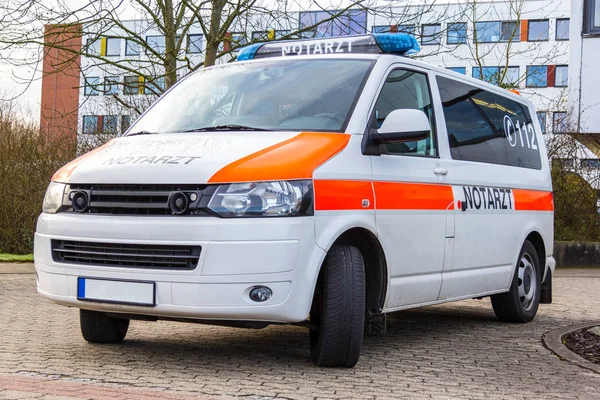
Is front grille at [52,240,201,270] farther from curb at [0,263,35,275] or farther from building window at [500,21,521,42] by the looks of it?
building window at [500,21,521,42]

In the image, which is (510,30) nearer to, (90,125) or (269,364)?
(90,125)

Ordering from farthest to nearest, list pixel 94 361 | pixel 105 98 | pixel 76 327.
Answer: pixel 105 98
pixel 76 327
pixel 94 361

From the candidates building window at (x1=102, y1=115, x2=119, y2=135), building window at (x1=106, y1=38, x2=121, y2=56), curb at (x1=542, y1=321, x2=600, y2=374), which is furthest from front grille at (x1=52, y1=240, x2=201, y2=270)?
building window at (x1=106, y1=38, x2=121, y2=56)

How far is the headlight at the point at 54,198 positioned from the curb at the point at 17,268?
26.8ft

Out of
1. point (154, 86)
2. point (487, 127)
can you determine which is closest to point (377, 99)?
point (487, 127)

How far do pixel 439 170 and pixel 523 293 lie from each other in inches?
99.8

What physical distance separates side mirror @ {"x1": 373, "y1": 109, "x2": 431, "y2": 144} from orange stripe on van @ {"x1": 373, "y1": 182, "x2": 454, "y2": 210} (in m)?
0.30

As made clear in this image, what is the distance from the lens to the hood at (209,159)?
5.34 m

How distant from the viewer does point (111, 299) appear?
5.53 m

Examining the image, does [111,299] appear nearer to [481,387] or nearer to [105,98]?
[481,387]

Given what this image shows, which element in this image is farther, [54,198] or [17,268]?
[17,268]

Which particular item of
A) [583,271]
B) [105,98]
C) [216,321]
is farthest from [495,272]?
[105,98]

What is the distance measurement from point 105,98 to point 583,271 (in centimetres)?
990

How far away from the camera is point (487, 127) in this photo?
808 centimetres
